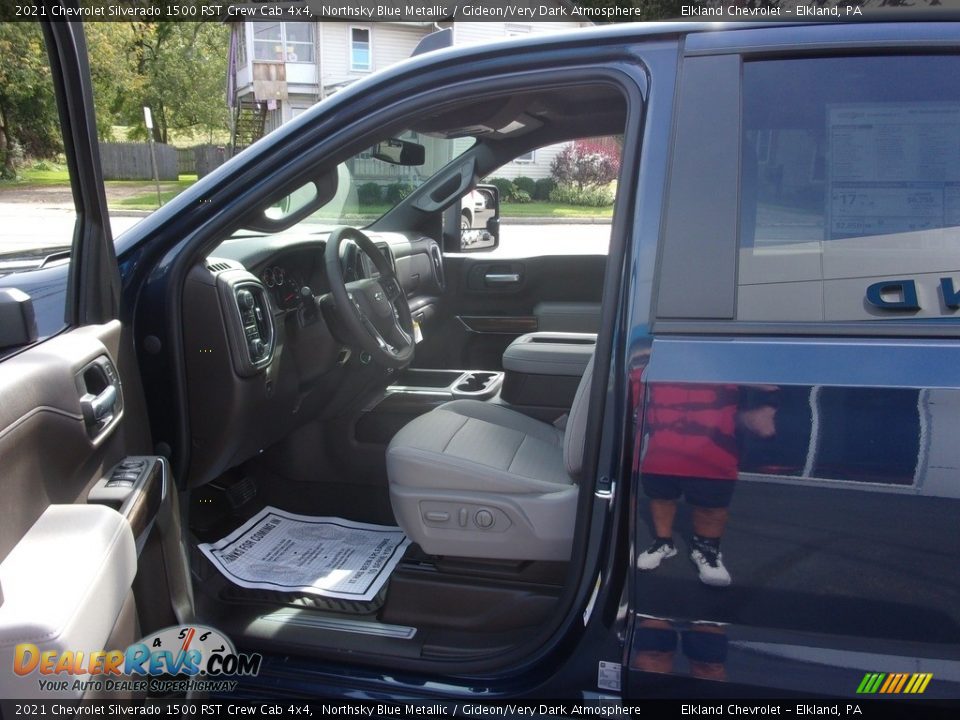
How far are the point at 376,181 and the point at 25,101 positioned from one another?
2.21m

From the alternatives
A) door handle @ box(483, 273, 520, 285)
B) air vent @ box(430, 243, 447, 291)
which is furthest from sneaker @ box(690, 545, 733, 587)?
door handle @ box(483, 273, 520, 285)

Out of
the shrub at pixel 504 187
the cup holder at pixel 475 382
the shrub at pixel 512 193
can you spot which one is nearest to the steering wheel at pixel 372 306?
the cup holder at pixel 475 382

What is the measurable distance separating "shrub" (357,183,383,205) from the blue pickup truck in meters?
1.63

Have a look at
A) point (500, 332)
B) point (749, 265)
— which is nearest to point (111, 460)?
point (749, 265)

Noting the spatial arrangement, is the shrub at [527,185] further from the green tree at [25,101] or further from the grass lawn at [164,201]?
the green tree at [25,101]

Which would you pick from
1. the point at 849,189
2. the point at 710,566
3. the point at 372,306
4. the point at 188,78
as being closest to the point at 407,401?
the point at 372,306

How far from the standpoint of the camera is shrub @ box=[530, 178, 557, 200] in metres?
7.72

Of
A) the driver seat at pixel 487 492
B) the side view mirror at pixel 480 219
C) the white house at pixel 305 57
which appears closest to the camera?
the driver seat at pixel 487 492

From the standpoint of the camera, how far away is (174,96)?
27.5m

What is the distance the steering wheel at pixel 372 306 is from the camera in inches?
93.8

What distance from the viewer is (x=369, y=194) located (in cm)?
362

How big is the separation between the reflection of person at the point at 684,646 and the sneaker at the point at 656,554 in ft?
0.38

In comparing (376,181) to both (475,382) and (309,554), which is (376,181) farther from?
(309,554)

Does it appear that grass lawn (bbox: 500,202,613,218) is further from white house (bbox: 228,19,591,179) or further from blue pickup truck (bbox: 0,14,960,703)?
white house (bbox: 228,19,591,179)
